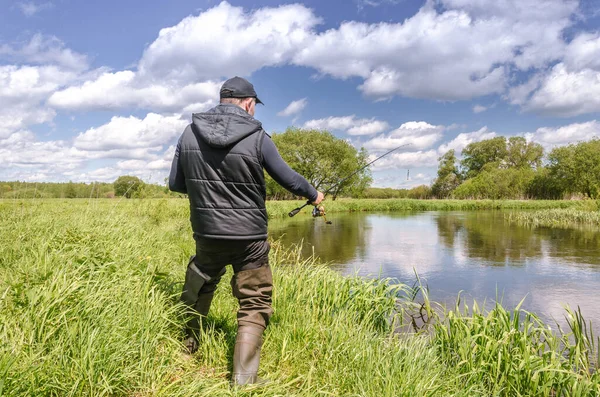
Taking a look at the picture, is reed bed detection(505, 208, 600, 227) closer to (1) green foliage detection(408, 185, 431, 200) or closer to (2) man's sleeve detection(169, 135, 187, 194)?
(2) man's sleeve detection(169, 135, 187, 194)

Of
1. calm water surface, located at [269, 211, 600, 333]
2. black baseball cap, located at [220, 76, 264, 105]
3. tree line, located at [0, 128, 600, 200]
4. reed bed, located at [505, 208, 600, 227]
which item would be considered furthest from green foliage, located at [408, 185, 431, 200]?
black baseball cap, located at [220, 76, 264, 105]

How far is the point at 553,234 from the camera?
1992cm

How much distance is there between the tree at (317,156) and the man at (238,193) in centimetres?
4660

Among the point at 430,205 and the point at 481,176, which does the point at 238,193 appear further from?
the point at 481,176

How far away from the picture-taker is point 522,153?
74500 millimetres

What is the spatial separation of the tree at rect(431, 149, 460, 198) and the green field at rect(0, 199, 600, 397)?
243 ft

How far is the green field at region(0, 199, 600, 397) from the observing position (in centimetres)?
239

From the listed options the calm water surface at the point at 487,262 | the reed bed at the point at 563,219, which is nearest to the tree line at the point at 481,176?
the reed bed at the point at 563,219

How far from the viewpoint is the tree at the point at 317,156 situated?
51.0 metres

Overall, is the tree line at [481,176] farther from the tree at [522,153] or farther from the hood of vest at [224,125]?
the hood of vest at [224,125]

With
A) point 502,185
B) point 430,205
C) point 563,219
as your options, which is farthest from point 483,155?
point 563,219

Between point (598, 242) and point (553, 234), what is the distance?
10.6ft

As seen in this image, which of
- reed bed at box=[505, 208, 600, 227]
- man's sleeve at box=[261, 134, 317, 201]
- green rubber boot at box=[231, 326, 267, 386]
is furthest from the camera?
reed bed at box=[505, 208, 600, 227]

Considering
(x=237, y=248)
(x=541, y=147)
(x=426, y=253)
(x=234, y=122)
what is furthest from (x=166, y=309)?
(x=541, y=147)
